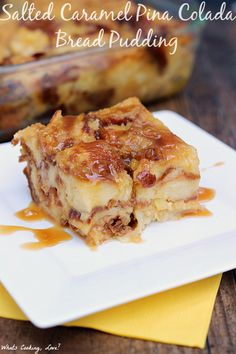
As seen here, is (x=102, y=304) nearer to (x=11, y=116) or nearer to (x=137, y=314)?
(x=137, y=314)

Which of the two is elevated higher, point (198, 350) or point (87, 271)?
point (87, 271)

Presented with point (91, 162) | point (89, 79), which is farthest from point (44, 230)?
point (89, 79)

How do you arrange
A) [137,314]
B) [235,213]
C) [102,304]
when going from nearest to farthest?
[102,304] < [137,314] < [235,213]

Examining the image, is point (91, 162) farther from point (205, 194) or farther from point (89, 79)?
point (89, 79)

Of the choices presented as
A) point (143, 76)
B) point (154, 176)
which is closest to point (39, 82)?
point (143, 76)

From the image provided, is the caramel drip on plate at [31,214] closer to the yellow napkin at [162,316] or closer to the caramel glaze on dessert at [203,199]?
the yellow napkin at [162,316]

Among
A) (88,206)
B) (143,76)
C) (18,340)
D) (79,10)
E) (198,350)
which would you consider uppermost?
(79,10)

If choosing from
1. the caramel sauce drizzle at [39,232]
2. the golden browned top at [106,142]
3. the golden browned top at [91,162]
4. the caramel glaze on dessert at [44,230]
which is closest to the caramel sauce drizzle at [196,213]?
the caramel glaze on dessert at [44,230]

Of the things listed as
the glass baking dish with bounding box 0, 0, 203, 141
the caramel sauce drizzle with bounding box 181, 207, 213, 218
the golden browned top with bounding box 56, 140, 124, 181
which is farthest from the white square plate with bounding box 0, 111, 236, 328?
the glass baking dish with bounding box 0, 0, 203, 141
